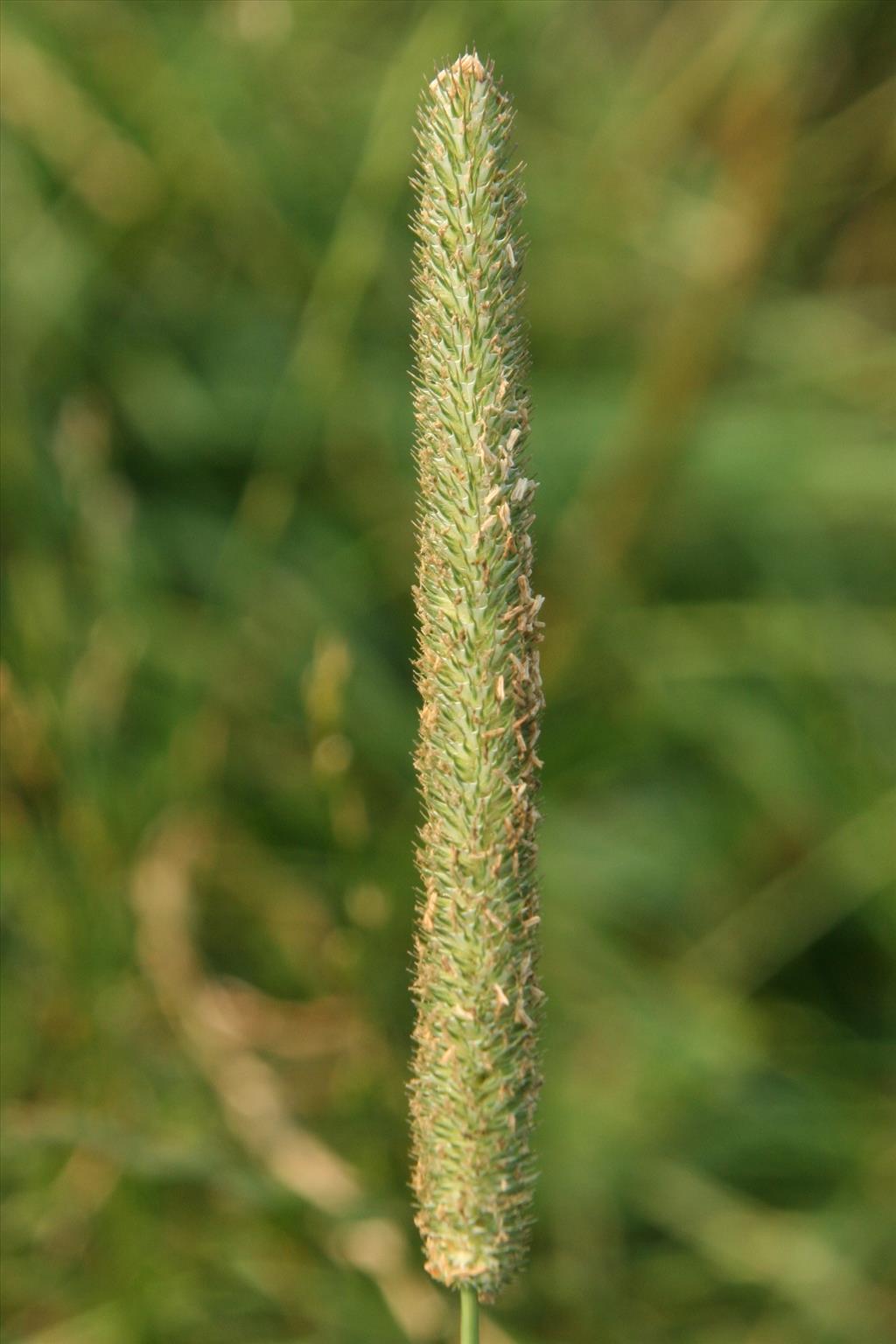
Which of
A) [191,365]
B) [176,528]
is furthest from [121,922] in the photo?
[191,365]

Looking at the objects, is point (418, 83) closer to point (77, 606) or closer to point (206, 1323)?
point (77, 606)

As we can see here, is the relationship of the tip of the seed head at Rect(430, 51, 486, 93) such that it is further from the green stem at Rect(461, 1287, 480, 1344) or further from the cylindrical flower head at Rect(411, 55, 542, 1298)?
the green stem at Rect(461, 1287, 480, 1344)

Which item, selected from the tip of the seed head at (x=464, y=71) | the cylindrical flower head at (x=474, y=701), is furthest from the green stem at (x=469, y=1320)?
the tip of the seed head at (x=464, y=71)

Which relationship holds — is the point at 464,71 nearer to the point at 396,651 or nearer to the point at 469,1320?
the point at 469,1320

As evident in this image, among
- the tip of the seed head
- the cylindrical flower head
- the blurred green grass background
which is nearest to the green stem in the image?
the cylindrical flower head

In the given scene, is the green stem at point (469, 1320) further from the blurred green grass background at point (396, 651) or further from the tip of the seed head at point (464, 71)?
the blurred green grass background at point (396, 651)

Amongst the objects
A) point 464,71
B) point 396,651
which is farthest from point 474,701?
point 396,651
